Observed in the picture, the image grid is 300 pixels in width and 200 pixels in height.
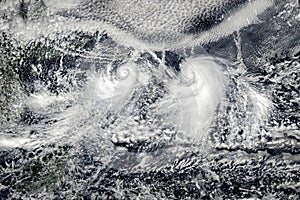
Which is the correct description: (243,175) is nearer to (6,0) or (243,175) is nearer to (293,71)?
(293,71)

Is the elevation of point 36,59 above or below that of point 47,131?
above

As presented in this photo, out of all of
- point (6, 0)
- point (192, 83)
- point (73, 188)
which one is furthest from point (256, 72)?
point (6, 0)

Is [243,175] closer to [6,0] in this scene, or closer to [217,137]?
[217,137]

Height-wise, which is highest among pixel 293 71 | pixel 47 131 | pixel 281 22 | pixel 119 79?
pixel 281 22

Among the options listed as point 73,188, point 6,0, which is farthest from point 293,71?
point 6,0

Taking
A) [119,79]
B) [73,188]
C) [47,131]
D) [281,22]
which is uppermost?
[281,22]

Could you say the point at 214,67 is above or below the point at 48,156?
above
